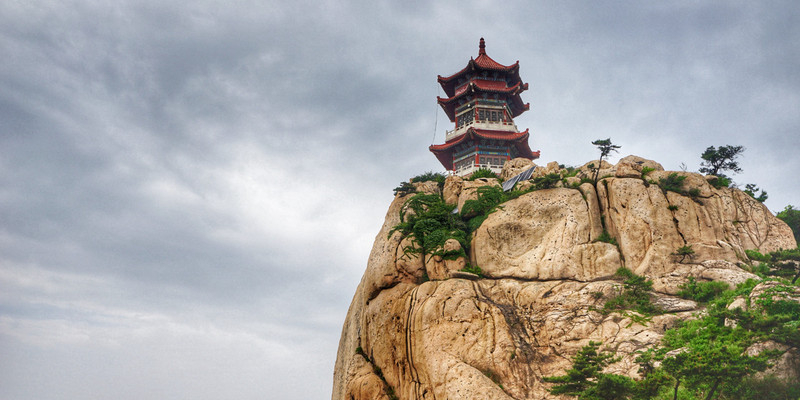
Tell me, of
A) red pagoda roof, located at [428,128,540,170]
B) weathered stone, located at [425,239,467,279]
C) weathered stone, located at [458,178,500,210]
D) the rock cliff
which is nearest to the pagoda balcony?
red pagoda roof, located at [428,128,540,170]

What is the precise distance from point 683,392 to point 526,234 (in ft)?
40.1

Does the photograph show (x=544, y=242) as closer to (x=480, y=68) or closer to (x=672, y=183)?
(x=672, y=183)

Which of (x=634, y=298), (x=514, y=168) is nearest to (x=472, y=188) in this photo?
(x=514, y=168)

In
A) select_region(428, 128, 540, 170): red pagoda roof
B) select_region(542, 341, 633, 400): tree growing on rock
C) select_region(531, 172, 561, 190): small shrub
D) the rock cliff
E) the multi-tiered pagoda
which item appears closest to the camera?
select_region(542, 341, 633, 400): tree growing on rock

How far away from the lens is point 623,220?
30438mm

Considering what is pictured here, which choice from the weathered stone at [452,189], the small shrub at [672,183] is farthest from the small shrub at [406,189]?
the small shrub at [672,183]

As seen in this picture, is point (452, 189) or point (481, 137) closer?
point (452, 189)

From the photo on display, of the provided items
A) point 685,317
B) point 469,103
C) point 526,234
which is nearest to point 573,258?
point 526,234

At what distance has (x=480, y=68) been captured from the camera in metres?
53.9

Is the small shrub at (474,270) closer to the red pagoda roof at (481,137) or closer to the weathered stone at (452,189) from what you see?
the weathered stone at (452,189)

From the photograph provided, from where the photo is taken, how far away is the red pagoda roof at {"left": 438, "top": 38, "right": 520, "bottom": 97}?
176ft

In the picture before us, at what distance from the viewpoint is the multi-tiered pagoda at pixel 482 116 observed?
49469 mm

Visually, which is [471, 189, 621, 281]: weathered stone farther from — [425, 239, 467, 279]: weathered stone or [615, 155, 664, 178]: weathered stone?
[615, 155, 664, 178]: weathered stone

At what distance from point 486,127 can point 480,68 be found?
7161mm
